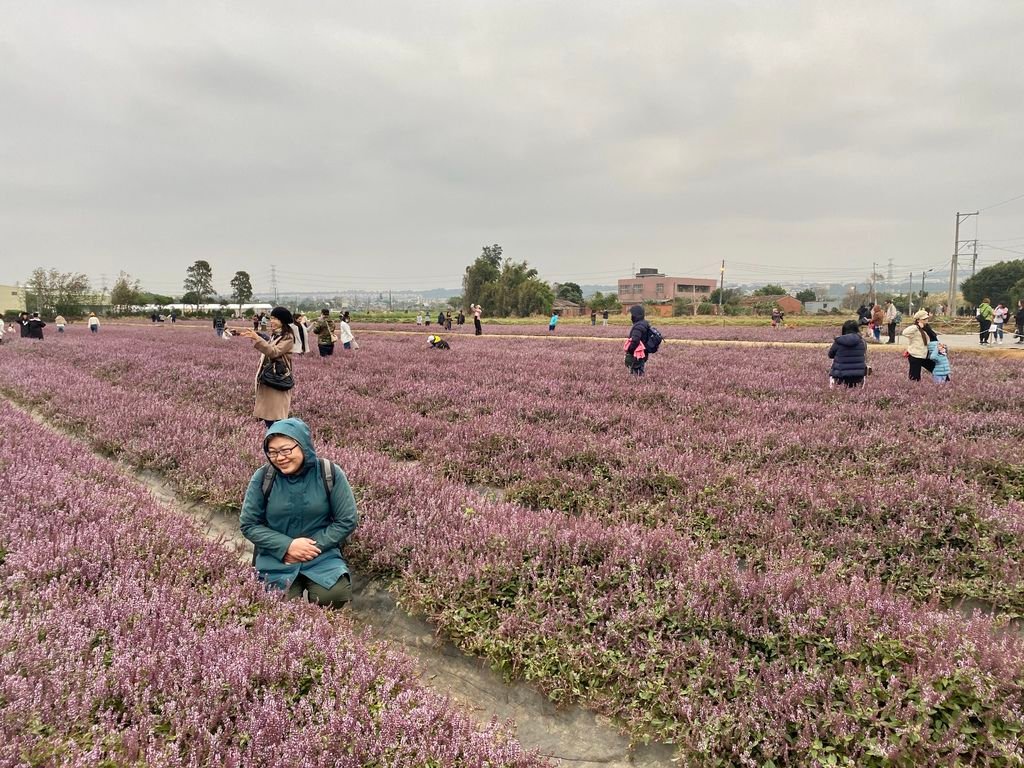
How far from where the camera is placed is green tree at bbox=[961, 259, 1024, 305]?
8650 cm

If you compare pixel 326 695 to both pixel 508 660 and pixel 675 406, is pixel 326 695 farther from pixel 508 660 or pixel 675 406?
pixel 675 406

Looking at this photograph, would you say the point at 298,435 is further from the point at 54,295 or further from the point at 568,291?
the point at 568,291

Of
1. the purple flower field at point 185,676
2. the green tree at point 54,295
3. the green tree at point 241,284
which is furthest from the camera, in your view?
the green tree at point 241,284

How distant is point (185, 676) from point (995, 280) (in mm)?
120983

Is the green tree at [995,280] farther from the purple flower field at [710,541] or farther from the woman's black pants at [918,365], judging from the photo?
the purple flower field at [710,541]

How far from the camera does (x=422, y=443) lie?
7.31m

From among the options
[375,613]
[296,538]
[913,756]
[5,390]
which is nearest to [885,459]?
[913,756]

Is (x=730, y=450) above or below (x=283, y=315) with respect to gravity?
below

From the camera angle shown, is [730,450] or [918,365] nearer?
[730,450]

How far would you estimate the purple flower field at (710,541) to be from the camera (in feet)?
8.23

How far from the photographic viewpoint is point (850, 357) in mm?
9969

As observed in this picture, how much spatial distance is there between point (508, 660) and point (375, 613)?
1.16 m

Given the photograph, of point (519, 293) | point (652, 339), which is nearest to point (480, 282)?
point (519, 293)

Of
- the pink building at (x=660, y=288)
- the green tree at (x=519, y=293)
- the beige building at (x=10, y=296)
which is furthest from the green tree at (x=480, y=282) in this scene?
the beige building at (x=10, y=296)
